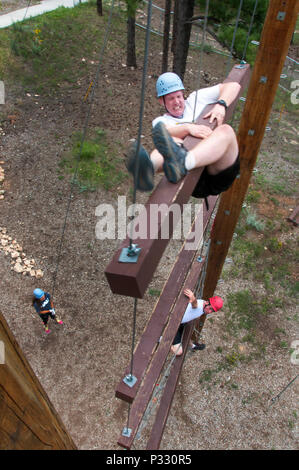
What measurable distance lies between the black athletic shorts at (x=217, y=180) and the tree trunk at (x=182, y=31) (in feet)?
23.2

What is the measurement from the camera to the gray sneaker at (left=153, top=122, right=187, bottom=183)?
156 cm

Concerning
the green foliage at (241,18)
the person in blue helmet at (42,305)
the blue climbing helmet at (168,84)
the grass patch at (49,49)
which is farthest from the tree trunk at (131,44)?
the blue climbing helmet at (168,84)

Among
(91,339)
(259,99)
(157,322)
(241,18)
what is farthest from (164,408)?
(241,18)

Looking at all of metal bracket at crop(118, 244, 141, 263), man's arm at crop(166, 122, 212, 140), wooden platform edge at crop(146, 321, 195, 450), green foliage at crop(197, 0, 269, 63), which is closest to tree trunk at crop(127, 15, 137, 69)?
green foliage at crop(197, 0, 269, 63)

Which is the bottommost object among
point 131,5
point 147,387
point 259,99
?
point 147,387

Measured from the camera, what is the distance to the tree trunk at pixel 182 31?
24.7 ft

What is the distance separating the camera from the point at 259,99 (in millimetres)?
2633

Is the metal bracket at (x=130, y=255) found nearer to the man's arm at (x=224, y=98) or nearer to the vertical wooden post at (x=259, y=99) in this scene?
the man's arm at (x=224, y=98)

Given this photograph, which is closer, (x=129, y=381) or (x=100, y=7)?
(x=129, y=381)

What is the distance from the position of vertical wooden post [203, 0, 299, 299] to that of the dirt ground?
7.99 feet

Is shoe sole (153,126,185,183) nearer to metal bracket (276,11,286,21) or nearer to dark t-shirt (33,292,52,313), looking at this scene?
metal bracket (276,11,286,21)

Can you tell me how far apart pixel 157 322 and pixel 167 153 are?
48.3 inches

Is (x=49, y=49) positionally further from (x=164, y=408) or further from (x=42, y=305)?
(x=164, y=408)

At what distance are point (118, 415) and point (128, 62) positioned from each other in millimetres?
10094
